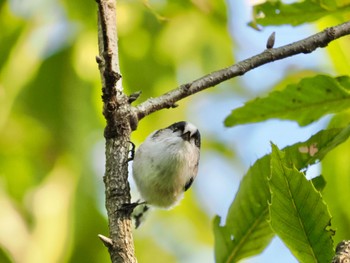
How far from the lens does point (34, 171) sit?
2592mm

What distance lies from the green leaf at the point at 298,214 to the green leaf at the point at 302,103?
A: 60 centimetres

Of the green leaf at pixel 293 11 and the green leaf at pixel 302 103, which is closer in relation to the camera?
the green leaf at pixel 302 103

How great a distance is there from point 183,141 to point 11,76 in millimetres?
872

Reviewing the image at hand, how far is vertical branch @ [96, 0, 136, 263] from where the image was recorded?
4.59 feet

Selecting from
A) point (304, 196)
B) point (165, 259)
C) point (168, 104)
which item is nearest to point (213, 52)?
point (165, 259)

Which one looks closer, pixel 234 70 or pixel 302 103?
pixel 234 70

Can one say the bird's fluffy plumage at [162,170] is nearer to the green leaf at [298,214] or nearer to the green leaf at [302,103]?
the green leaf at [302,103]

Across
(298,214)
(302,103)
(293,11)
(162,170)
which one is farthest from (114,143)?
(162,170)

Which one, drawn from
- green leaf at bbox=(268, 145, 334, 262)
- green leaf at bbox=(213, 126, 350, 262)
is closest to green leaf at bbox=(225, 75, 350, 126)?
green leaf at bbox=(213, 126, 350, 262)

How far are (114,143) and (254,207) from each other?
1.31ft

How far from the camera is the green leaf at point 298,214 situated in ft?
4.00

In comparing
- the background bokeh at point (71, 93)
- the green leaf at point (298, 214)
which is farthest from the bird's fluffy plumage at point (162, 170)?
the green leaf at point (298, 214)

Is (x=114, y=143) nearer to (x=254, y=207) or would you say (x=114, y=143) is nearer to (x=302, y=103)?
(x=254, y=207)

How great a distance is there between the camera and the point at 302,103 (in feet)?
6.16
